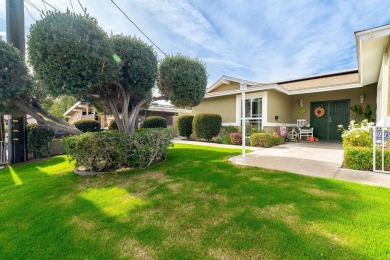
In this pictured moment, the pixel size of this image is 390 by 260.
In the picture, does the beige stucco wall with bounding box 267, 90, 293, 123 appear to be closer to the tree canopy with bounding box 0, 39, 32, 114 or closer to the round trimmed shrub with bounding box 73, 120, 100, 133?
the tree canopy with bounding box 0, 39, 32, 114

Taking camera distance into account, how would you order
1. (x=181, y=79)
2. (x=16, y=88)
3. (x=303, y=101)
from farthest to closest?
(x=303, y=101) → (x=181, y=79) → (x=16, y=88)

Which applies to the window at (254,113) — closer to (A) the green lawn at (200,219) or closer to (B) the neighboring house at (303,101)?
(B) the neighboring house at (303,101)

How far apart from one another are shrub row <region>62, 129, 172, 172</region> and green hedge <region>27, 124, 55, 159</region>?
4490mm

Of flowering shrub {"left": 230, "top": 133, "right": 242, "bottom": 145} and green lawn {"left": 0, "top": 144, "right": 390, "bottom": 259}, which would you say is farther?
flowering shrub {"left": 230, "top": 133, "right": 242, "bottom": 145}

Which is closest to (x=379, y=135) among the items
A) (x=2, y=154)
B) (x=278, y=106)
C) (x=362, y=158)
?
(x=362, y=158)

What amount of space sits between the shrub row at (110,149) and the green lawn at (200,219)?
0.91 m

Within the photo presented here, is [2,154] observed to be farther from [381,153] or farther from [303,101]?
[303,101]

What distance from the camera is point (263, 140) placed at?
9227 mm

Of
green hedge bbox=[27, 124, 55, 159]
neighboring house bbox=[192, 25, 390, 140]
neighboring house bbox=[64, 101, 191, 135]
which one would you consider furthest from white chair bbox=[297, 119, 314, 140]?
green hedge bbox=[27, 124, 55, 159]

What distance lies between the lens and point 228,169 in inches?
197

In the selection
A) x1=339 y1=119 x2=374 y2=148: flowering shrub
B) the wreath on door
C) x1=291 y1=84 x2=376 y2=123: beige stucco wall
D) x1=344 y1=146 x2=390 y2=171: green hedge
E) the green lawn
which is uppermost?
x1=291 y1=84 x2=376 y2=123: beige stucco wall

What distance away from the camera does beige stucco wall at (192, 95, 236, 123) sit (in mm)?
12258

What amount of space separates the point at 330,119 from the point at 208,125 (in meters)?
7.49

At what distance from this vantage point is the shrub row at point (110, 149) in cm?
504
